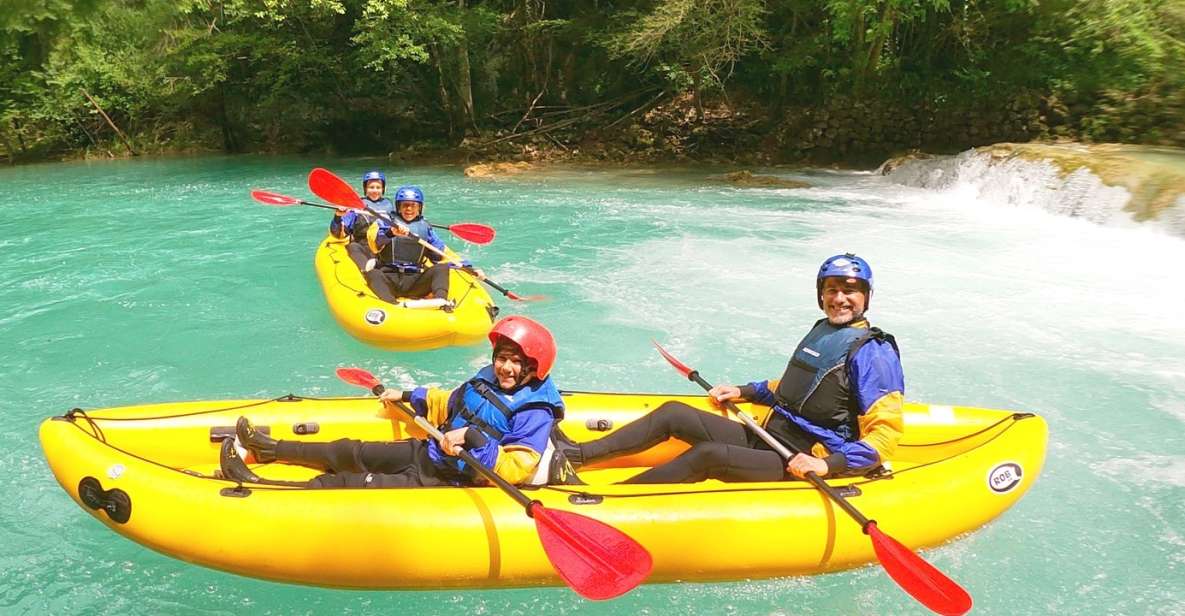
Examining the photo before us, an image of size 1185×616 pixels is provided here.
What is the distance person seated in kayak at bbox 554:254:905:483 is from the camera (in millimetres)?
2727

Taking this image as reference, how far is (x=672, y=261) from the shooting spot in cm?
743

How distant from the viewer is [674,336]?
534 cm

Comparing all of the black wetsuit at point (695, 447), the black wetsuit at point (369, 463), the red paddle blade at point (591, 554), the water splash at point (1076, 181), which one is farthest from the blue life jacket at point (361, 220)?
the water splash at point (1076, 181)

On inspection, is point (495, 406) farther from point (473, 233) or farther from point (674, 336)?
point (473, 233)

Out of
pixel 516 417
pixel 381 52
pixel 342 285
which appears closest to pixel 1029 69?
pixel 381 52

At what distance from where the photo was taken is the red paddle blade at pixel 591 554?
2.31 metres

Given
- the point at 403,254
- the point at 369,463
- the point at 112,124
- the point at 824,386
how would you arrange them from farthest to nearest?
1. the point at 112,124
2. the point at 403,254
3. the point at 369,463
4. the point at 824,386

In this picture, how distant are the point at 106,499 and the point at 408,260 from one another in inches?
123

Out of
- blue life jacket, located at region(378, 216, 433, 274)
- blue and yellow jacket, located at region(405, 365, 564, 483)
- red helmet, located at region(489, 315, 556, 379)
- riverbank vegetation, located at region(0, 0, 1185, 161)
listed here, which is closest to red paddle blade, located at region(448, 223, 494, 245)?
blue life jacket, located at region(378, 216, 433, 274)

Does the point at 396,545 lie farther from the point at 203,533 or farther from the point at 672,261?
the point at 672,261

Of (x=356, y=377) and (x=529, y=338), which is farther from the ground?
(x=529, y=338)

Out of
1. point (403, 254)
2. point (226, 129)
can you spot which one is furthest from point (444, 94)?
point (403, 254)

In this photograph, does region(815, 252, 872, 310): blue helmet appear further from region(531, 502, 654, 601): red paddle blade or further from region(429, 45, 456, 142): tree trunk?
region(429, 45, 456, 142): tree trunk

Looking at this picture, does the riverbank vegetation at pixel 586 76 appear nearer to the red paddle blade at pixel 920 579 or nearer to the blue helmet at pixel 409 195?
the blue helmet at pixel 409 195
